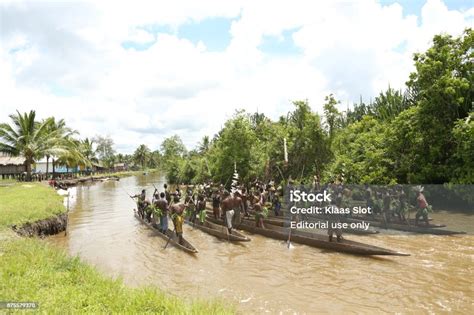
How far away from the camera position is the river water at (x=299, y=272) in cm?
761

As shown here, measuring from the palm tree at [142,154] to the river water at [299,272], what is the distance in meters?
78.9

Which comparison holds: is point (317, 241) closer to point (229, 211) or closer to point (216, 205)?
point (229, 211)

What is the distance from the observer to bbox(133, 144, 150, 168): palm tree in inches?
3620

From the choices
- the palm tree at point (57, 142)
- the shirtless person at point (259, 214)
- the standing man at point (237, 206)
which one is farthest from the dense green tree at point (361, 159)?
the palm tree at point (57, 142)

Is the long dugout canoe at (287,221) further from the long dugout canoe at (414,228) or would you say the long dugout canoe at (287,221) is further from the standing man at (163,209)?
A: the standing man at (163,209)

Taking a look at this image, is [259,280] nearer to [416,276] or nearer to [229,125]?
[416,276]

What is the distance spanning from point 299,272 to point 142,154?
286ft

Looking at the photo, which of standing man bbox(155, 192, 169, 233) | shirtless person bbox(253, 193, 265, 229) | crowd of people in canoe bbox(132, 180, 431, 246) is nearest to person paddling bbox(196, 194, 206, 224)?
crowd of people in canoe bbox(132, 180, 431, 246)

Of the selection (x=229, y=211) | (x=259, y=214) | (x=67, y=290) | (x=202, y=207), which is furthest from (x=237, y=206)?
(x=67, y=290)

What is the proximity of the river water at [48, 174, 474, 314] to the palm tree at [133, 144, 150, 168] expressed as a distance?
259ft

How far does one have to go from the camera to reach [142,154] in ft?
304

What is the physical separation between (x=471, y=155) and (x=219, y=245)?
12556 mm

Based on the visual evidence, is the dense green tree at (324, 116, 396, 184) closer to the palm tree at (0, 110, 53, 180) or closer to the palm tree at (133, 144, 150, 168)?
the palm tree at (0, 110, 53, 180)

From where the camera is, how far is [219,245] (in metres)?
13.0
